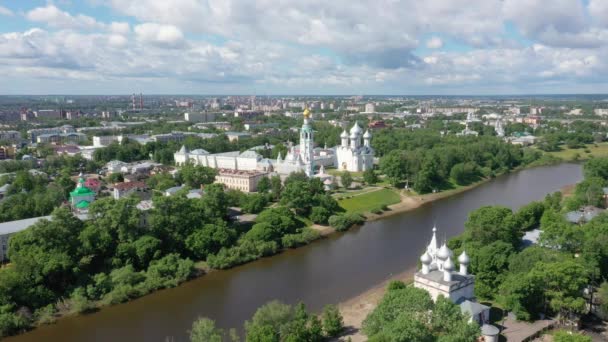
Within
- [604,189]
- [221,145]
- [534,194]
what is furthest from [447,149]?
[221,145]

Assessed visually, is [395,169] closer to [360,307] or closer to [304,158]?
[304,158]

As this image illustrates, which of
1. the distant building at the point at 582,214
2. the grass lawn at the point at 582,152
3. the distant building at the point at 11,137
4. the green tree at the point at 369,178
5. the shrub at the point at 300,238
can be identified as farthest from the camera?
the distant building at the point at 11,137

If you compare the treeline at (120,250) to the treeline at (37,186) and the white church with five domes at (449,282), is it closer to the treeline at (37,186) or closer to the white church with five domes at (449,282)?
the treeline at (37,186)

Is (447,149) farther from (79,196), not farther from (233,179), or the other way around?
(79,196)

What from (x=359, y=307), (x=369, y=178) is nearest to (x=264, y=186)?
(x=369, y=178)

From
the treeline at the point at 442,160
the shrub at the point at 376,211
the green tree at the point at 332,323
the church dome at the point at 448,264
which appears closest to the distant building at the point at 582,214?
the shrub at the point at 376,211
